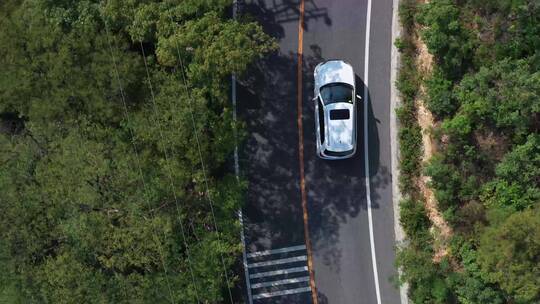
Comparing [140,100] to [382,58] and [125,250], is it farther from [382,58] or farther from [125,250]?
[382,58]

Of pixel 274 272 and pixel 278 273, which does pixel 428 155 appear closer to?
pixel 278 273

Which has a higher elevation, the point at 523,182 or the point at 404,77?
the point at 404,77

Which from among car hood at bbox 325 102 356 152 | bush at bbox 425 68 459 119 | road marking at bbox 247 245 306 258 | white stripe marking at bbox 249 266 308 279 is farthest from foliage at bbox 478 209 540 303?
white stripe marking at bbox 249 266 308 279

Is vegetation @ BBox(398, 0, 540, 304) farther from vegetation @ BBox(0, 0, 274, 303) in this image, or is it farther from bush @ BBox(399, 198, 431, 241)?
vegetation @ BBox(0, 0, 274, 303)

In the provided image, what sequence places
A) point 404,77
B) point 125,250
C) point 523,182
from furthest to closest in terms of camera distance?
point 404,77, point 125,250, point 523,182

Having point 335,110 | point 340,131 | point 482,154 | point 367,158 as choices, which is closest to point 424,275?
point 482,154

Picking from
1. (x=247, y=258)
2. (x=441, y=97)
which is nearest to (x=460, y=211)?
(x=441, y=97)

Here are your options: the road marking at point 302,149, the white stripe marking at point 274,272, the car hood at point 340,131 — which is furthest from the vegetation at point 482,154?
the white stripe marking at point 274,272
